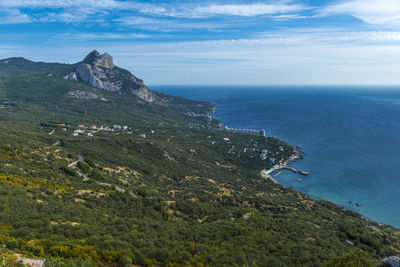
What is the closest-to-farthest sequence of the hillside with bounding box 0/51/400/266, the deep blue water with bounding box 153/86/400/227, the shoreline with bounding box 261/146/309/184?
the hillside with bounding box 0/51/400/266, the deep blue water with bounding box 153/86/400/227, the shoreline with bounding box 261/146/309/184

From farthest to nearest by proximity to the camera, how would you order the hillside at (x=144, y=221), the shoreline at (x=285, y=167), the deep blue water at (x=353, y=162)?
the shoreline at (x=285, y=167) < the deep blue water at (x=353, y=162) < the hillside at (x=144, y=221)

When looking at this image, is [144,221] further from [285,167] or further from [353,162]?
[353,162]

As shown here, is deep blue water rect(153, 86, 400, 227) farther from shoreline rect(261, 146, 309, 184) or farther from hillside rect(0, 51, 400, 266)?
hillside rect(0, 51, 400, 266)

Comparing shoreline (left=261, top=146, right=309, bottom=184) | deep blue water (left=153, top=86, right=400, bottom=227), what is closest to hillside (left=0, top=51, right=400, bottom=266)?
shoreline (left=261, top=146, right=309, bottom=184)

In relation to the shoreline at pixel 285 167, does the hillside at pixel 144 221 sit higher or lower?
higher

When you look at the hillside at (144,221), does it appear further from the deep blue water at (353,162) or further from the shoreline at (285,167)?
the deep blue water at (353,162)

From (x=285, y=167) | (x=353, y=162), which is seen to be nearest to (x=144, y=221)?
(x=285, y=167)

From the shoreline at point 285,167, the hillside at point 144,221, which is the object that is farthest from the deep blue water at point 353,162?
the hillside at point 144,221

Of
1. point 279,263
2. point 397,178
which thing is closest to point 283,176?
point 397,178

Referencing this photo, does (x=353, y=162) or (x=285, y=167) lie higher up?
(x=353, y=162)

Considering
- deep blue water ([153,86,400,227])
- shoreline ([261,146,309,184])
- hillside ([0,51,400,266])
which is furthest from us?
shoreline ([261,146,309,184])

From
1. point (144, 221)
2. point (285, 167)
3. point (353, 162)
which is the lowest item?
point (285, 167)

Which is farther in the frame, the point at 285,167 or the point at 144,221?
the point at 285,167

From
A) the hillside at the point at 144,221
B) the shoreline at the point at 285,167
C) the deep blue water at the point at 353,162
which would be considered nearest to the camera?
the hillside at the point at 144,221
